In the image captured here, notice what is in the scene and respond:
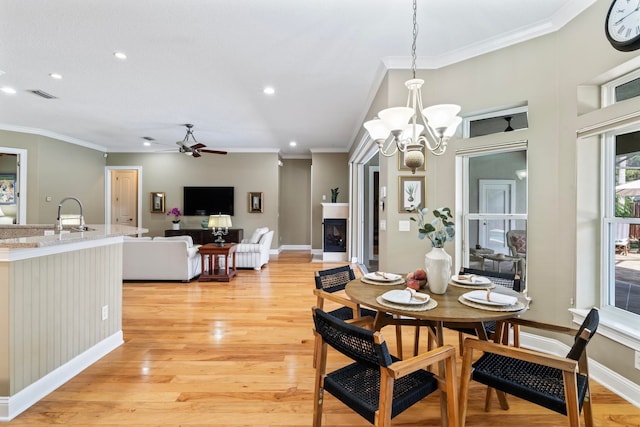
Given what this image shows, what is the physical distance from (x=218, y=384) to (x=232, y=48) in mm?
3076

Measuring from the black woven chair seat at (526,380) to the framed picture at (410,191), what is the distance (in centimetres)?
179

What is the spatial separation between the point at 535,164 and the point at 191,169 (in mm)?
7820

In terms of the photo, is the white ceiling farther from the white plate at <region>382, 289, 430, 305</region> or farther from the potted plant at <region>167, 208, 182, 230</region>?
the potted plant at <region>167, 208, 182, 230</region>

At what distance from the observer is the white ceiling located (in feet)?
7.98

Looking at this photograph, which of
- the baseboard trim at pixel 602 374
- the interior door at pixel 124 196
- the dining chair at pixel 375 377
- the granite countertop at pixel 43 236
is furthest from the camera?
the interior door at pixel 124 196

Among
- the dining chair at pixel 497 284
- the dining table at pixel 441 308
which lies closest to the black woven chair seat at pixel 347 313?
the dining table at pixel 441 308

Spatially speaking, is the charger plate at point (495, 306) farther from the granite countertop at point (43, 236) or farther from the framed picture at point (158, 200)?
the framed picture at point (158, 200)

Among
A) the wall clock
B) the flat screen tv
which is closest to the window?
the wall clock

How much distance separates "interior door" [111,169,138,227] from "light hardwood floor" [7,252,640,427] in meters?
5.53

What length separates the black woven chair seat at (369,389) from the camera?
1262 millimetres

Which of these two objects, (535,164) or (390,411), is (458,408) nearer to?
(390,411)

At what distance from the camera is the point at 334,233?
24.0ft

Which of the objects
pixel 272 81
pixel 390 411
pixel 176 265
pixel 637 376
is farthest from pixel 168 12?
pixel 637 376

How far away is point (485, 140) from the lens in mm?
2881
